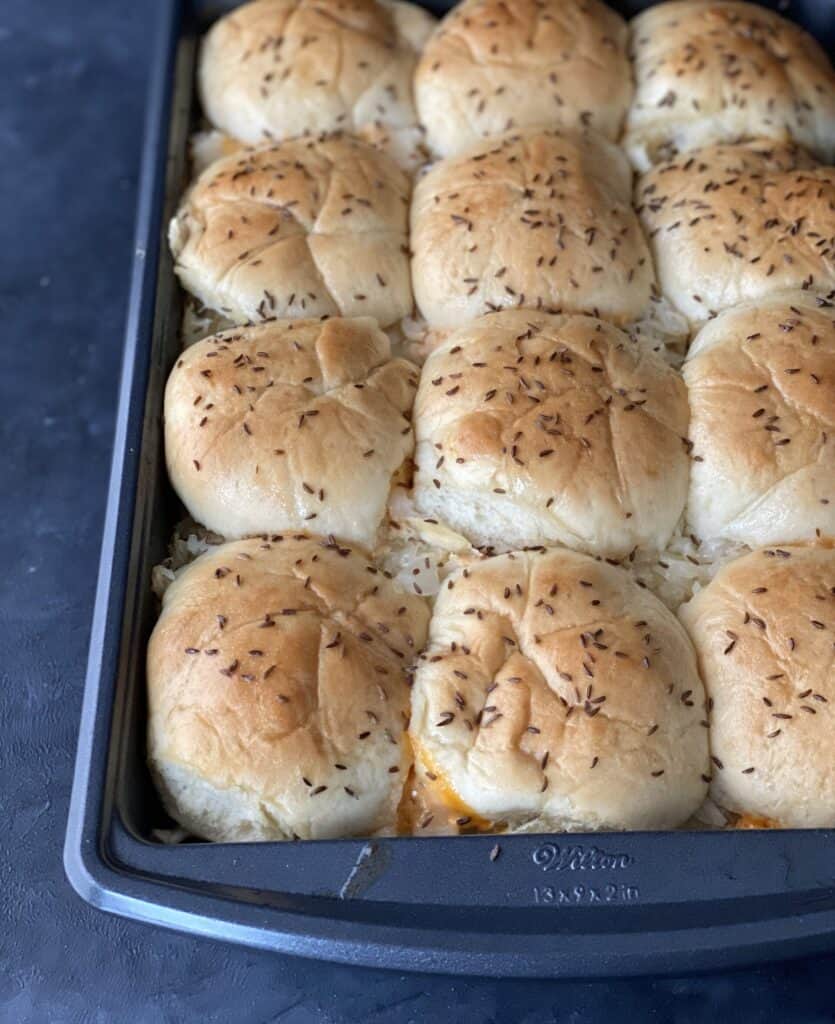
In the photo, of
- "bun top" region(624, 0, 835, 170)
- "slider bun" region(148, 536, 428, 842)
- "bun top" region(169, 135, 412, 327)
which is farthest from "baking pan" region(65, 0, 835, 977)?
"bun top" region(624, 0, 835, 170)

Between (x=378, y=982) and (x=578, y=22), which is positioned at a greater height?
(x=578, y=22)

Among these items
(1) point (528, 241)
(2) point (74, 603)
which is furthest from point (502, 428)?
(2) point (74, 603)

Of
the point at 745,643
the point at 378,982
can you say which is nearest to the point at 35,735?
the point at 378,982

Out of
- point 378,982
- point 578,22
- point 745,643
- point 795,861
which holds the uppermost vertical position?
point 578,22

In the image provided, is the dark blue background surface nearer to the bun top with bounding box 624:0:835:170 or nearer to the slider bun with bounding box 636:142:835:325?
the slider bun with bounding box 636:142:835:325

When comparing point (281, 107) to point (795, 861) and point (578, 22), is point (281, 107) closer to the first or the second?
point (578, 22)

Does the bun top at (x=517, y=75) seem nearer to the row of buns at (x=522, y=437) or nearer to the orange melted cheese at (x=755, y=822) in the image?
the row of buns at (x=522, y=437)
